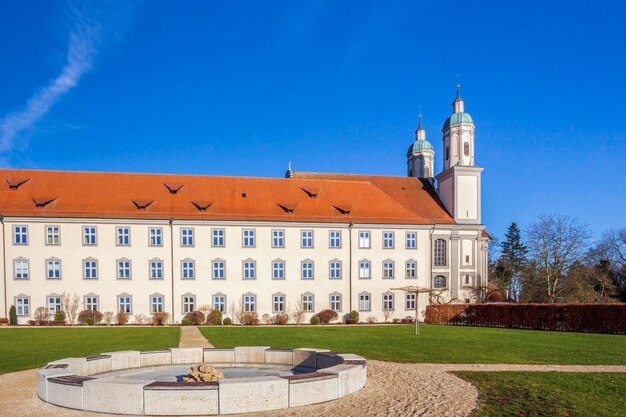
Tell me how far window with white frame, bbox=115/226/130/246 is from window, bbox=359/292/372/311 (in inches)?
703

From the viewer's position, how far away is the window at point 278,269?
3956cm

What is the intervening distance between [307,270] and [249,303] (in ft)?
16.4

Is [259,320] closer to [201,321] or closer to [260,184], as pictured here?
[201,321]

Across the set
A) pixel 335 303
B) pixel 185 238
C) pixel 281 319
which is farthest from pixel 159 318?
pixel 335 303

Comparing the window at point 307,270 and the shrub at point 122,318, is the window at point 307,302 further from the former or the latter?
the shrub at point 122,318

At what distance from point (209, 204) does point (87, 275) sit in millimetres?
9820

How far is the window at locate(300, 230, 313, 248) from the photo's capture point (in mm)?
40125

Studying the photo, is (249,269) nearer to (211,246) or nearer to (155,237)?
(211,246)

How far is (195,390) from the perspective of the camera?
1009 centimetres

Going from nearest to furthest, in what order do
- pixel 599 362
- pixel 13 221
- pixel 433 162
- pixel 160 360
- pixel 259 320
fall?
pixel 160 360, pixel 599 362, pixel 13 221, pixel 259 320, pixel 433 162

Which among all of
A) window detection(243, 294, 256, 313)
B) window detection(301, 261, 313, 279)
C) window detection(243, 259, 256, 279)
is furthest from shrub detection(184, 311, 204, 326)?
window detection(301, 261, 313, 279)

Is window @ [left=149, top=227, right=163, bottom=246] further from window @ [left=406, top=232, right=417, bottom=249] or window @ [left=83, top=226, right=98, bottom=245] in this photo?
window @ [left=406, top=232, right=417, bottom=249]

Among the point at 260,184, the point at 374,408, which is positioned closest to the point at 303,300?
the point at 260,184

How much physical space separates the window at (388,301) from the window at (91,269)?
21436 millimetres
